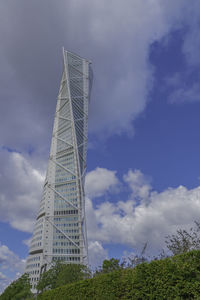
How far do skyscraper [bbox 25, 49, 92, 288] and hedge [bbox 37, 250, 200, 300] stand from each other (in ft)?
232

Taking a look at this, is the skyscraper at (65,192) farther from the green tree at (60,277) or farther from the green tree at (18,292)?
the green tree at (18,292)

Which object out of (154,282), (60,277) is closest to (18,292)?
(60,277)

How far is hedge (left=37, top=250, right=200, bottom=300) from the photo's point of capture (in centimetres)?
1411

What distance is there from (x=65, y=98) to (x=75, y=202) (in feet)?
186

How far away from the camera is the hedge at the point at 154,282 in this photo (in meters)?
14.1

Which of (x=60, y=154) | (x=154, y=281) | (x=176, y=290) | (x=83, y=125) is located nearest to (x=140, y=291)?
(x=154, y=281)

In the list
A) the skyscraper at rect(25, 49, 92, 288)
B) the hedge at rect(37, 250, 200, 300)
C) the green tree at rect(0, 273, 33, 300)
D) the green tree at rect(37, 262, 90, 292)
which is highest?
the skyscraper at rect(25, 49, 92, 288)

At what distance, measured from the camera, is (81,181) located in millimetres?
110250

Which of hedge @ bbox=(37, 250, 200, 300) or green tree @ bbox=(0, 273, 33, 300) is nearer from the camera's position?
hedge @ bbox=(37, 250, 200, 300)

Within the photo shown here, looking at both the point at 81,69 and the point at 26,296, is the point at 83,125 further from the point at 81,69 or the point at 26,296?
the point at 26,296

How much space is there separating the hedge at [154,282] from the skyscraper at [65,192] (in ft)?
232

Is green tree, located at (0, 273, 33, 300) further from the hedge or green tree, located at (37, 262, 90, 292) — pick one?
the hedge

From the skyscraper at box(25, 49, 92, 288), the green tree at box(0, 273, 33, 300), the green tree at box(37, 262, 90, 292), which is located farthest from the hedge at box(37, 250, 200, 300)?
the skyscraper at box(25, 49, 92, 288)

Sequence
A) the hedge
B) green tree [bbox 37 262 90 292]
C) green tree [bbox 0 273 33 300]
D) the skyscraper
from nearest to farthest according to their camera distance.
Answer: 1. the hedge
2. green tree [bbox 0 273 33 300]
3. green tree [bbox 37 262 90 292]
4. the skyscraper
